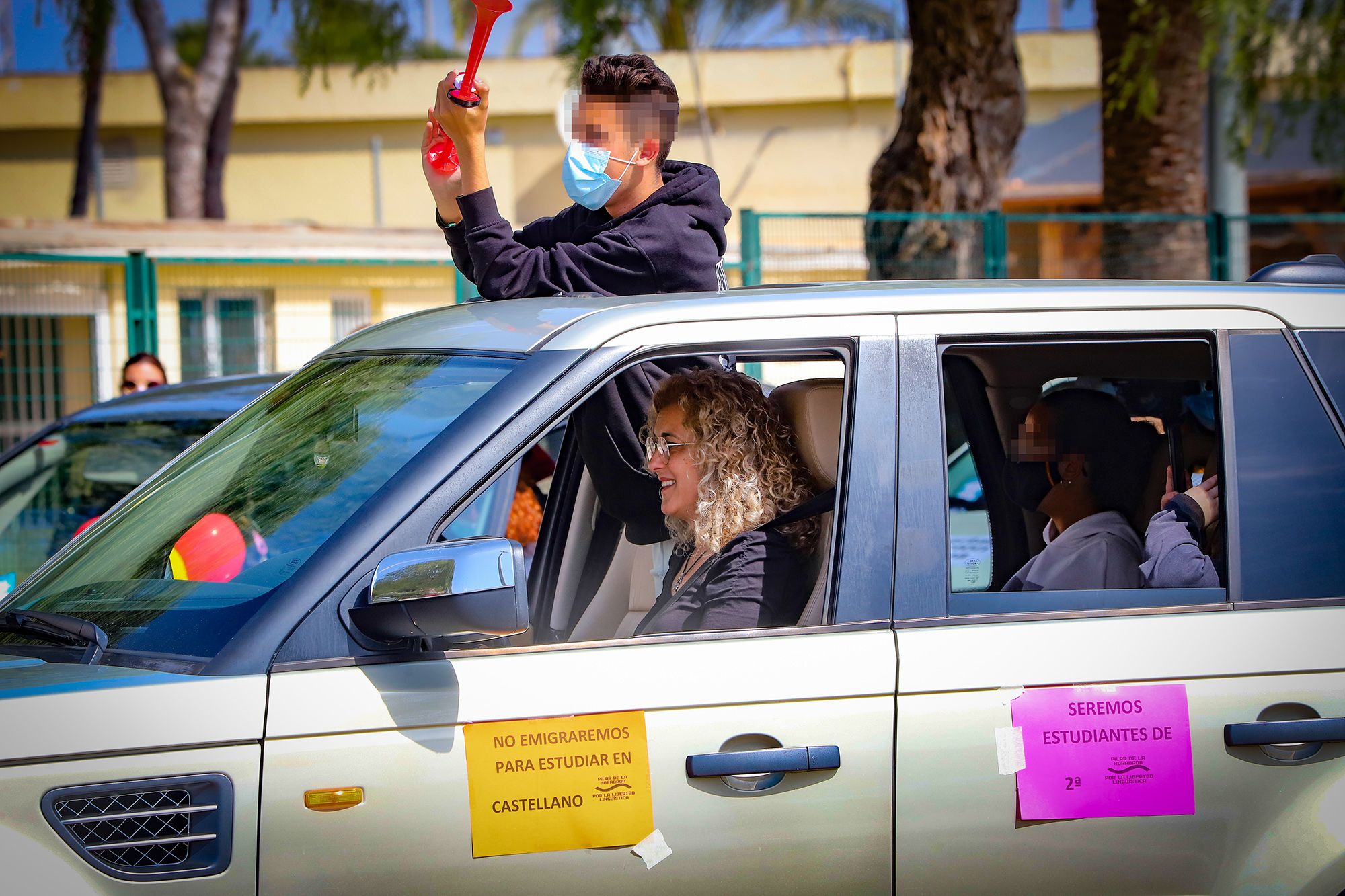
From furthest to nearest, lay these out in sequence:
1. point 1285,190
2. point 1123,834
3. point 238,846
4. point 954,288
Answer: point 1285,190 → point 954,288 → point 1123,834 → point 238,846

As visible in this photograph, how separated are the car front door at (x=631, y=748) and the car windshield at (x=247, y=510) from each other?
281 millimetres

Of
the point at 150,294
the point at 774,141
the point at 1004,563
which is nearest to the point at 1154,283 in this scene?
the point at 1004,563

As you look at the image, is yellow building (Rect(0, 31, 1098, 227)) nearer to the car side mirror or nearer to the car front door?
the car front door

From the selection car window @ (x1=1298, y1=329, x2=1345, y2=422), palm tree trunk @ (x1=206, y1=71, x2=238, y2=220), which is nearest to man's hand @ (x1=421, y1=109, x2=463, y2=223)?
car window @ (x1=1298, y1=329, x2=1345, y2=422)

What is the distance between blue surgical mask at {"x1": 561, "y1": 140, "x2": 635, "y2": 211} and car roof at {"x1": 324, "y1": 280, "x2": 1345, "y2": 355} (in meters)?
0.64

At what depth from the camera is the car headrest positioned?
2.75m

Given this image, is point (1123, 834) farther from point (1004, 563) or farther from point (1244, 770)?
point (1004, 563)

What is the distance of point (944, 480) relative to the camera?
7.61ft

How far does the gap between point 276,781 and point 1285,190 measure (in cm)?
2287

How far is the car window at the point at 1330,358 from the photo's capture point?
2.42m

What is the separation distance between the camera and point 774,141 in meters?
26.2

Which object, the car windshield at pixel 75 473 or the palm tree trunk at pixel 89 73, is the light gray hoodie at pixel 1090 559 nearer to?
the car windshield at pixel 75 473

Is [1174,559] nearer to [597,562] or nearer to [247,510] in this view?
[597,562]

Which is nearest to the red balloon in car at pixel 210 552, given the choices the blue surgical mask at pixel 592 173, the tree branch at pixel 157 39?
the blue surgical mask at pixel 592 173
